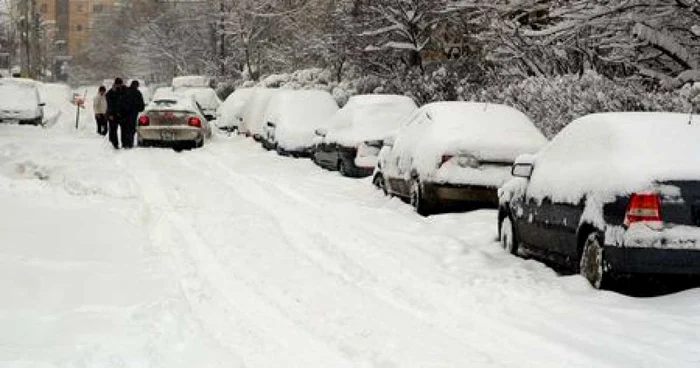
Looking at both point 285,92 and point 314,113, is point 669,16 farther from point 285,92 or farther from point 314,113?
point 285,92

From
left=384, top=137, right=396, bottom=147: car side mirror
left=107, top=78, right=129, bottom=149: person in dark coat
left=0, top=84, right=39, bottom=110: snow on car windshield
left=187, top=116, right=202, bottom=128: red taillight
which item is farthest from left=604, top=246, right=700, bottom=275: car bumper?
left=0, top=84, right=39, bottom=110: snow on car windshield

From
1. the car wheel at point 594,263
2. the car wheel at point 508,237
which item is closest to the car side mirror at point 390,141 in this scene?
the car wheel at point 508,237

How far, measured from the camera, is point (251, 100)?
102ft

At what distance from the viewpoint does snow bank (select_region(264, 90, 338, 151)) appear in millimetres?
22000

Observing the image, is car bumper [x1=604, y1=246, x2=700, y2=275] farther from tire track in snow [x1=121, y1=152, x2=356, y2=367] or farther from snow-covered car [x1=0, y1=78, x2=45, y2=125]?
snow-covered car [x1=0, y1=78, x2=45, y2=125]

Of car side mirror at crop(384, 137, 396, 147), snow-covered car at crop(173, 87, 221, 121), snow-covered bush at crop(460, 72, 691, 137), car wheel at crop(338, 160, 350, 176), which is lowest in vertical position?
snow-covered car at crop(173, 87, 221, 121)

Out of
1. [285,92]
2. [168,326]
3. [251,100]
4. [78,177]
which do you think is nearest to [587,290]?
[168,326]

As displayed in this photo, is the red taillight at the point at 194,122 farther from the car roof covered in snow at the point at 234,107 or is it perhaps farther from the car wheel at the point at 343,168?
the car roof covered in snow at the point at 234,107

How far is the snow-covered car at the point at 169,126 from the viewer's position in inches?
906

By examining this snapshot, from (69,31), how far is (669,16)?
13971cm

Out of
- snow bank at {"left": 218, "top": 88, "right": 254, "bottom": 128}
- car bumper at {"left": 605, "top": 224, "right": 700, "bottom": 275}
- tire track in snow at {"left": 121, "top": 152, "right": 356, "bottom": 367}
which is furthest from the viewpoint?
snow bank at {"left": 218, "top": 88, "right": 254, "bottom": 128}

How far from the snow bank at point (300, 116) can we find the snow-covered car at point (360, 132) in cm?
282

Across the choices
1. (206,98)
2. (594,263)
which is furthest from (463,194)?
(206,98)

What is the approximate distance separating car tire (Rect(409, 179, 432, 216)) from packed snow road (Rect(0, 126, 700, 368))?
0.54ft
